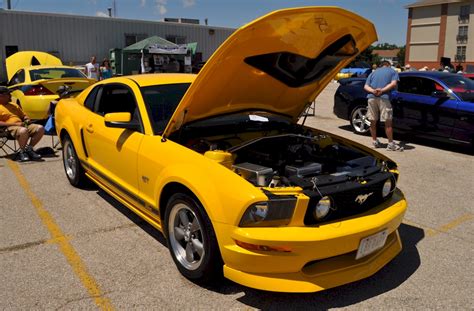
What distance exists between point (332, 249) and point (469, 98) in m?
6.44

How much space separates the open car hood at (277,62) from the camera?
3.14m

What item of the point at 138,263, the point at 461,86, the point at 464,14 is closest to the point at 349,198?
the point at 138,263

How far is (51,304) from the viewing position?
3.03 m

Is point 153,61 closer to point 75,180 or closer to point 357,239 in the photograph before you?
point 75,180

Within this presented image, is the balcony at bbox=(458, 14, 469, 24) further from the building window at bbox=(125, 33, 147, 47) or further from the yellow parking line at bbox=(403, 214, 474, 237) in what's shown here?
the yellow parking line at bbox=(403, 214, 474, 237)

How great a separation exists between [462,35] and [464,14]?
3.07 metres

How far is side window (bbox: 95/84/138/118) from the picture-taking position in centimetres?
453

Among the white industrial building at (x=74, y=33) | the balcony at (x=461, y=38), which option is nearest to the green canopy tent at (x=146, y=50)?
the white industrial building at (x=74, y=33)

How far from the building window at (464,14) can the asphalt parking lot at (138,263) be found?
65176 mm

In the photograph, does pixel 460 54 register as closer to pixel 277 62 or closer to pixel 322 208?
pixel 277 62

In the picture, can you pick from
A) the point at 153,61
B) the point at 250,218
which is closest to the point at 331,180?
the point at 250,218

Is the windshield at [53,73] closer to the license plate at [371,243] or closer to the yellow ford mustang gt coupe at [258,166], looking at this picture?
the yellow ford mustang gt coupe at [258,166]

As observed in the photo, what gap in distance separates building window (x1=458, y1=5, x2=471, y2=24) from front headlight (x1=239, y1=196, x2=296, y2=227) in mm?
68608

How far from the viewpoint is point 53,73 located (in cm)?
1090
